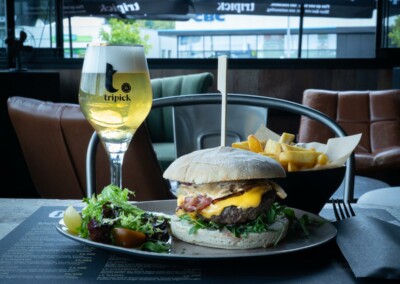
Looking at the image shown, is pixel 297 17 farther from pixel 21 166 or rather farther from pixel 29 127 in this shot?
pixel 29 127

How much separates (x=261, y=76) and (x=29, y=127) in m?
3.96

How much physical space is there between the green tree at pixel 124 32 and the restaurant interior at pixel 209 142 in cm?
2

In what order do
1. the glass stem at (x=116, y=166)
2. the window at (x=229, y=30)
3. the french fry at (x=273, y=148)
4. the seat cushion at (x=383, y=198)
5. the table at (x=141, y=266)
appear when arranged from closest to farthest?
the table at (x=141, y=266) → the glass stem at (x=116, y=166) → the french fry at (x=273, y=148) → the seat cushion at (x=383, y=198) → the window at (x=229, y=30)

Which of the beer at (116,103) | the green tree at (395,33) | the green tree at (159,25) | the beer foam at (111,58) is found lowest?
the beer at (116,103)

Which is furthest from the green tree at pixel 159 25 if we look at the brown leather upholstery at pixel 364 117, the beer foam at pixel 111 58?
the beer foam at pixel 111 58

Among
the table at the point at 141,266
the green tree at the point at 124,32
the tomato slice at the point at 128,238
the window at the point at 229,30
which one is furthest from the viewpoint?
the green tree at the point at 124,32

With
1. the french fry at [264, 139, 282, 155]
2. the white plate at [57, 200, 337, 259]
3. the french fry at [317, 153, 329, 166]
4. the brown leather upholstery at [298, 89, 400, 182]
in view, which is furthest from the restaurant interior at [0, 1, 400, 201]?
the white plate at [57, 200, 337, 259]

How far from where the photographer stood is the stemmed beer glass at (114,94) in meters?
1.07

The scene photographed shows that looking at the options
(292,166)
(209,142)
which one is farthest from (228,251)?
(209,142)

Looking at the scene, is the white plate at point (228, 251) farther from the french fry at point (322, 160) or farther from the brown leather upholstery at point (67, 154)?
the brown leather upholstery at point (67, 154)

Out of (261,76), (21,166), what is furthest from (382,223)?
(261,76)

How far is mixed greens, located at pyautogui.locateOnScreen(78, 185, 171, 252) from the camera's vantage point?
0.95 m

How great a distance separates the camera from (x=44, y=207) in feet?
4.22

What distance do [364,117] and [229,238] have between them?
14.9ft
